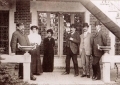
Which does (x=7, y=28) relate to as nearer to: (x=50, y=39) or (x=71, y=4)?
(x=50, y=39)

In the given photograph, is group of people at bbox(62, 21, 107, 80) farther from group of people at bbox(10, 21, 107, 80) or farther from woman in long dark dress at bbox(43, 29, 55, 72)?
woman in long dark dress at bbox(43, 29, 55, 72)

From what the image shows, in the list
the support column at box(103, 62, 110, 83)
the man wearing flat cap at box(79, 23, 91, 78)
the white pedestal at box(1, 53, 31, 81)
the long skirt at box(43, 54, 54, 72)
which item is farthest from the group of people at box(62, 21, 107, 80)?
the white pedestal at box(1, 53, 31, 81)

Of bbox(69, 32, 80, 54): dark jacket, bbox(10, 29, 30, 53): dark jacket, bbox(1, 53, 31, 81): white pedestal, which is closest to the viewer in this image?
bbox(1, 53, 31, 81): white pedestal

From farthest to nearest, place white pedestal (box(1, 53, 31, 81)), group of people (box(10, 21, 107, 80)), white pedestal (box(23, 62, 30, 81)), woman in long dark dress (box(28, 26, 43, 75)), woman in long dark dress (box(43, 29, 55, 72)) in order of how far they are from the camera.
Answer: woman in long dark dress (box(43, 29, 55, 72)) < woman in long dark dress (box(28, 26, 43, 75)) < group of people (box(10, 21, 107, 80)) < white pedestal (box(23, 62, 30, 81)) < white pedestal (box(1, 53, 31, 81))

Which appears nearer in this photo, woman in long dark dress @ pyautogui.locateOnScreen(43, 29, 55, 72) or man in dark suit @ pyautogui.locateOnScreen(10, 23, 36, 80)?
man in dark suit @ pyautogui.locateOnScreen(10, 23, 36, 80)

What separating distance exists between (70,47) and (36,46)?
3.89 ft

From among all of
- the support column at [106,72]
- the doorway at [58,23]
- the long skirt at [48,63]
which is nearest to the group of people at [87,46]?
the support column at [106,72]

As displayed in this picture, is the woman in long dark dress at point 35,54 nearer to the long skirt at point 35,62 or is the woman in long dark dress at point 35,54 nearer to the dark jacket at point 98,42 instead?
the long skirt at point 35,62

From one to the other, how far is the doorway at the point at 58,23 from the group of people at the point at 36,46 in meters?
0.73

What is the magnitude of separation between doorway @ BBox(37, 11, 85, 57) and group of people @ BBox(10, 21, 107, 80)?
0.76m

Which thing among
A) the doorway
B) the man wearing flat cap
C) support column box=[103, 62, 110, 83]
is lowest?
support column box=[103, 62, 110, 83]

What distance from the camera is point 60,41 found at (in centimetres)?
1222

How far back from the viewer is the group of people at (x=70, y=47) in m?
9.51

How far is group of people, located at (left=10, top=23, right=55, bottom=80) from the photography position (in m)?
9.39
